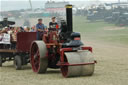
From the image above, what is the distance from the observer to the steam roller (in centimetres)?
1173

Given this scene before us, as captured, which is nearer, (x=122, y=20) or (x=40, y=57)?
(x=40, y=57)

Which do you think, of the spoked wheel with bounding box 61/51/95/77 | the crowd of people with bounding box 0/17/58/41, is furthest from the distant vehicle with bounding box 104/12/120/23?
the spoked wheel with bounding box 61/51/95/77

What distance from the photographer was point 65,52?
11961 millimetres

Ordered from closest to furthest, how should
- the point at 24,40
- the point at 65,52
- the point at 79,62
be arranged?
the point at 79,62 → the point at 65,52 → the point at 24,40

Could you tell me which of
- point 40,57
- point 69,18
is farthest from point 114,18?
point 69,18

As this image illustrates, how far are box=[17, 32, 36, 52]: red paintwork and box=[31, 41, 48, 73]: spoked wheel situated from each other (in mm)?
1350

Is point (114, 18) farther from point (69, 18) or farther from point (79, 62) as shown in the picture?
point (79, 62)

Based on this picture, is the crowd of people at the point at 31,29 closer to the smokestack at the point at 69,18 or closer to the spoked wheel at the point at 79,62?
the smokestack at the point at 69,18

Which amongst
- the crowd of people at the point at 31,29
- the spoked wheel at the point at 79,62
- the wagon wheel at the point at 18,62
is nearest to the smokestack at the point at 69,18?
the crowd of people at the point at 31,29

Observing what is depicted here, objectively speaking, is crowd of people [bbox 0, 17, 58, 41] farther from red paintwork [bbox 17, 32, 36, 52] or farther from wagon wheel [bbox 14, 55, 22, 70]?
wagon wheel [bbox 14, 55, 22, 70]

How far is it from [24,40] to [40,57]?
2.26m

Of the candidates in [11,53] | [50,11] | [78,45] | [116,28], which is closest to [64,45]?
[78,45]

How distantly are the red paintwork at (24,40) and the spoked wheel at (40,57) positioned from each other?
1.35 meters

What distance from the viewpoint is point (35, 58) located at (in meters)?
13.4
